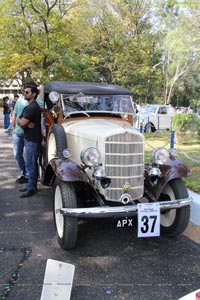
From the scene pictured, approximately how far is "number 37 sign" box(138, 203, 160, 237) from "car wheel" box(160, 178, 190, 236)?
20.7 inches

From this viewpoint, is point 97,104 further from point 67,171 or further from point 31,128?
point 67,171

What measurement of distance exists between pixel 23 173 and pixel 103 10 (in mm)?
15644

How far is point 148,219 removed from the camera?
11.9 ft

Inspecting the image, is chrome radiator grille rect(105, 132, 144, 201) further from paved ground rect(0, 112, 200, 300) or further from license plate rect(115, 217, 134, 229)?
paved ground rect(0, 112, 200, 300)

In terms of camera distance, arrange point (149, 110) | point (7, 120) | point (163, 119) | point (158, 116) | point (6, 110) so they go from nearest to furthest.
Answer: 1. point (6, 110)
2. point (7, 120)
3. point (158, 116)
4. point (163, 119)
5. point (149, 110)

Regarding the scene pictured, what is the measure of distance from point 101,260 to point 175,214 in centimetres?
117

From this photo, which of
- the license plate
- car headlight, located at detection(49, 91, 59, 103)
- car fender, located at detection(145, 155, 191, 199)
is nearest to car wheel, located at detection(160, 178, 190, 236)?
car fender, located at detection(145, 155, 191, 199)

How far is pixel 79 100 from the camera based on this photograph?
5199 millimetres

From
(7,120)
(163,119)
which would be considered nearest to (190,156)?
(163,119)

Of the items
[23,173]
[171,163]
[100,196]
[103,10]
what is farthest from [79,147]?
[103,10]

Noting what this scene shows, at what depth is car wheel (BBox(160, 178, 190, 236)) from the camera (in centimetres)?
404

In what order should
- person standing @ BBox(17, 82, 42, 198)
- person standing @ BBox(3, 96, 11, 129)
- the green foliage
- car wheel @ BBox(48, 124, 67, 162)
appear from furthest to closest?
person standing @ BBox(3, 96, 11, 129) < the green foliage < person standing @ BBox(17, 82, 42, 198) < car wheel @ BBox(48, 124, 67, 162)

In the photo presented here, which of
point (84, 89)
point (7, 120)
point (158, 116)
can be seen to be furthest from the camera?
point (158, 116)

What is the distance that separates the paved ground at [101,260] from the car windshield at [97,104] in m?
1.73
